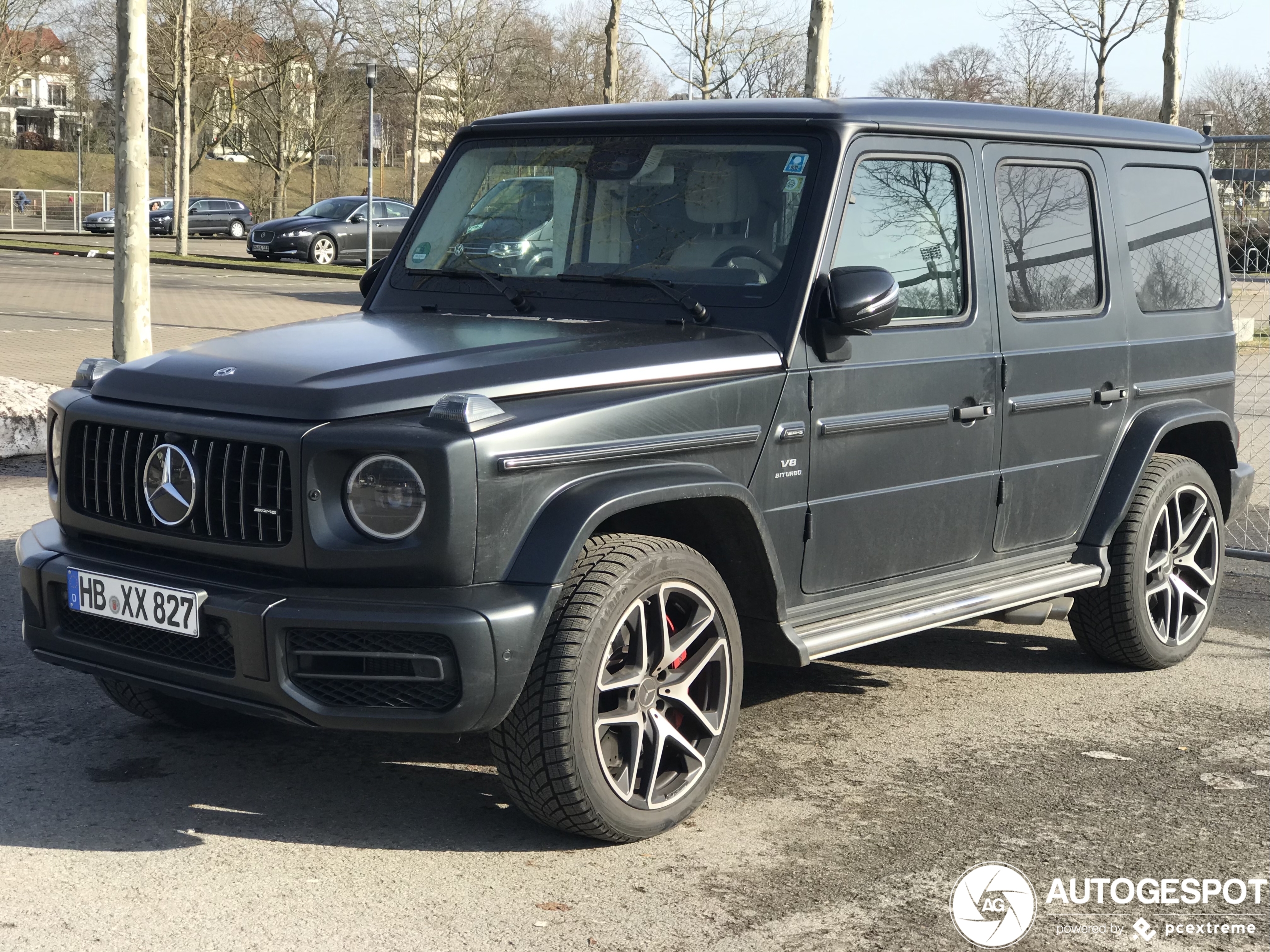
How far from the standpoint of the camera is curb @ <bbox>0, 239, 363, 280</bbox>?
29766 millimetres

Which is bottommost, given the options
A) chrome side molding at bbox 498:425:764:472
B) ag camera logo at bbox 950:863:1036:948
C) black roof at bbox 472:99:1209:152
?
ag camera logo at bbox 950:863:1036:948

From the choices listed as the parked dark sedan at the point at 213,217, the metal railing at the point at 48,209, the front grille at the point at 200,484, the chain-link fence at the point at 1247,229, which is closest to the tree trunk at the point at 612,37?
the chain-link fence at the point at 1247,229

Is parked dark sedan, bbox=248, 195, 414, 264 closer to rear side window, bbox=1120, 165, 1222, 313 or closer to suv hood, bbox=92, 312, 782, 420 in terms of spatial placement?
rear side window, bbox=1120, 165, 1222, 313

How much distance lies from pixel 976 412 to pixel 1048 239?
2.76ft

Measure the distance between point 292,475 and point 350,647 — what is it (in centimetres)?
44

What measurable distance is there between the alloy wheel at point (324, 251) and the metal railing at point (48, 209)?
Result: 20.2 meters

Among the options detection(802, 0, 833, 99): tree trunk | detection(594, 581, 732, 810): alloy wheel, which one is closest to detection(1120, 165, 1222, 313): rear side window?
detection(594, 581, 732, 810): alloy wheel

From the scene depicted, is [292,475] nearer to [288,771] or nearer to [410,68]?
[288,771]

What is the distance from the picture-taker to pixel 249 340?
4328mm

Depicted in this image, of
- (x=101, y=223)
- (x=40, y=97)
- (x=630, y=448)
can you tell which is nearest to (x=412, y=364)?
(x=630, y=448)

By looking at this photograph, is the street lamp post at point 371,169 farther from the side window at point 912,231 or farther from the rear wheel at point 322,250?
the side window at point 912,231

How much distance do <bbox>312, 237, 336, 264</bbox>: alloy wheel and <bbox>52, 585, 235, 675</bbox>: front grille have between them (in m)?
29.8

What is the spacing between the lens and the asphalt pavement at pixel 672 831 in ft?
11.3

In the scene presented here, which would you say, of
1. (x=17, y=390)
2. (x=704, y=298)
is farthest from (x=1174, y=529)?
(x=17, y=390)
